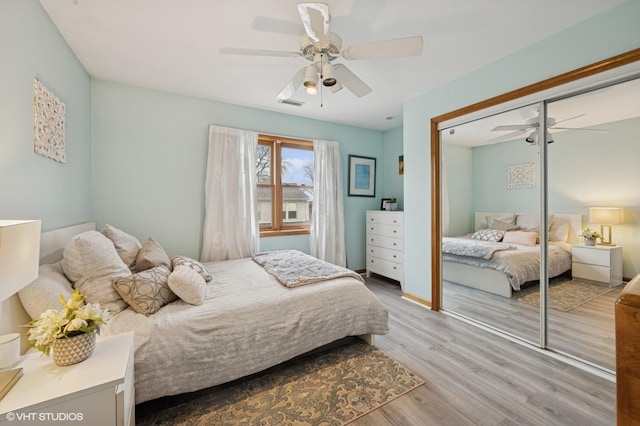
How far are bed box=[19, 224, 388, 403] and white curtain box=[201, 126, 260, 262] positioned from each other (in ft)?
3.33

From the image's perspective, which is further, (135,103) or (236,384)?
(135,103)

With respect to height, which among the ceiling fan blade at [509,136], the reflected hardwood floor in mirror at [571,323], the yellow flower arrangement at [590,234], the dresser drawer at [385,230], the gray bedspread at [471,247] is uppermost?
the ceiling fan blade at [509,136]

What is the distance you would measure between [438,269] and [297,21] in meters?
2.86

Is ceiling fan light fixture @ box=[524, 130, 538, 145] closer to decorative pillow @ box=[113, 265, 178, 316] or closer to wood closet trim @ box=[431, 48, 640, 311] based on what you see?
wood closet trim @ box=[431, 48, 640, 311]

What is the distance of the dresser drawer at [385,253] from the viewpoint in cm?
369

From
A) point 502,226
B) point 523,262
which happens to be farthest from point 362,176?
point 523,262

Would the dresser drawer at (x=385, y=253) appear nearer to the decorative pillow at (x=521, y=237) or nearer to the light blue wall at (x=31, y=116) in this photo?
the decorative pillow at (x=521, y=237)

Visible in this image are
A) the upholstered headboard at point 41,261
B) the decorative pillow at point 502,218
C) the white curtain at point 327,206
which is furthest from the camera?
the white curtain at point 327,206

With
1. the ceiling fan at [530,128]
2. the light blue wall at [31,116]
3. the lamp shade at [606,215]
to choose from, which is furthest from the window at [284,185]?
the lamp shade at [606,215]

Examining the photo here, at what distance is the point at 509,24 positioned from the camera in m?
1.93

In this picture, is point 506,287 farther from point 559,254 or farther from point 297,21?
point 297,21

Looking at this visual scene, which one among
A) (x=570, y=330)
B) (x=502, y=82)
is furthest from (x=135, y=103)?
(x=570, y=330)

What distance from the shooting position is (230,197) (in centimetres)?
333

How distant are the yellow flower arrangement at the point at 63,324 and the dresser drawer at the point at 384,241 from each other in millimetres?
3311
